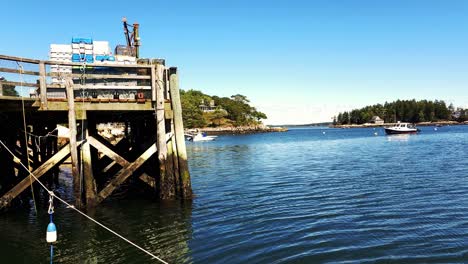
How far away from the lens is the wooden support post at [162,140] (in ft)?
46.0

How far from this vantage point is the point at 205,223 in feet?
41.2

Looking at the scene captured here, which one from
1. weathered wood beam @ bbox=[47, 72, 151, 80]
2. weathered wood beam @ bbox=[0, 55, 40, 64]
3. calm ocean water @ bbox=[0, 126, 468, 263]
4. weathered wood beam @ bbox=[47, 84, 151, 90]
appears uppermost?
weathered wood beam @ bbox=[0, 55, 40, 64]

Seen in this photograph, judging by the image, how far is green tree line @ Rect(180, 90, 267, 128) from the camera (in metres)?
160

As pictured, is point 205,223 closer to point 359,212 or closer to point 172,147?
point 172,147

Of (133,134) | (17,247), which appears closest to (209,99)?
(133,134)

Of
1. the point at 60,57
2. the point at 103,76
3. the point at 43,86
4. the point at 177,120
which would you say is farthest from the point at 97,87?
the point at 177,120

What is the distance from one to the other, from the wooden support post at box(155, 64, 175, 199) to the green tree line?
143 metres

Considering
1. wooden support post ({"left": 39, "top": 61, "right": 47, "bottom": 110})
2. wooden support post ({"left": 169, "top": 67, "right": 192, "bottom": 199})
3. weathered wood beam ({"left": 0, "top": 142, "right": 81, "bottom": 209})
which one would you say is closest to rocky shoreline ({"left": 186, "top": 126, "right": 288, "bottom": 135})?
wooden support post ({"left": 169, "top": 67, "right": 192, "bottom": 199})

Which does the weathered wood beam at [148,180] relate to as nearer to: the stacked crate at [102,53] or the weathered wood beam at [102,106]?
the weathered wood beam at [102,106]

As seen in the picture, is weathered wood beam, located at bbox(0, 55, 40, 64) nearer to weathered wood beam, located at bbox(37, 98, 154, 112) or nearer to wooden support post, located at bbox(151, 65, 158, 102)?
weathered wood beam, located at bbox(37, 98, 154, 112)

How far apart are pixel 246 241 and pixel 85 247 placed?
422 cm

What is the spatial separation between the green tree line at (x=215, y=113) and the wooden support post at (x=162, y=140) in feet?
471

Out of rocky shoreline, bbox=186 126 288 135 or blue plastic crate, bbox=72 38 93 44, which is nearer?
blue plastic crate, bbox=72 38 93 44

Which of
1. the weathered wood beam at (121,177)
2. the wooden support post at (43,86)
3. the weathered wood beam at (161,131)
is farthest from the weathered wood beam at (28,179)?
the weathered wood beam at (161,131)
